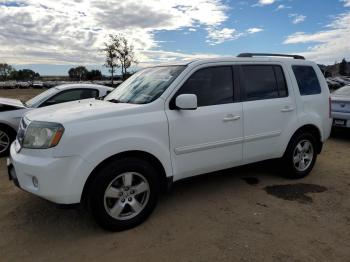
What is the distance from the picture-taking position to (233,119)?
427 cm

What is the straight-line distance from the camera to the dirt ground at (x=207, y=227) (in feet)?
10.4

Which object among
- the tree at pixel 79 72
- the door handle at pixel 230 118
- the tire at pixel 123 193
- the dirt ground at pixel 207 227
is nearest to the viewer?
the dirt ground at pixel 207 227

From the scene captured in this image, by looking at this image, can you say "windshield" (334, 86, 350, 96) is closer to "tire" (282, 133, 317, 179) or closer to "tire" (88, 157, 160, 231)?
"tire" (282, 133, 317, 179)

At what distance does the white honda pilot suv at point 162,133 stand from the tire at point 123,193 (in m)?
0.01

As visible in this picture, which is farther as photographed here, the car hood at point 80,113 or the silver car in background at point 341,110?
the silver car in background at point 341,110

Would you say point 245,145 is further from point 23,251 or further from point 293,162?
point 23,251

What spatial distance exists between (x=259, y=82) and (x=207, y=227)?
2194 mm

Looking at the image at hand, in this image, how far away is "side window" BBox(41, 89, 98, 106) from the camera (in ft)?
23.8

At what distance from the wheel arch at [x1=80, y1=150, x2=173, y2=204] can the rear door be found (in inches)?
50.0

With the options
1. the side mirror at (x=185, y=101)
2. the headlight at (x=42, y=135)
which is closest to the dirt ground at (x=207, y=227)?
the headlight at (x=42, y=135)

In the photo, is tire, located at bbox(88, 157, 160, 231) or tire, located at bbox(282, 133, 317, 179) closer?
tire, located at bbox(88, 157, 160, 231)

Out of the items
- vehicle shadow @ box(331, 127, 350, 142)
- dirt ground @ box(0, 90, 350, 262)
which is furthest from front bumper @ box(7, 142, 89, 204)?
vehicle shadow @ box(331, 127, 350, 142)

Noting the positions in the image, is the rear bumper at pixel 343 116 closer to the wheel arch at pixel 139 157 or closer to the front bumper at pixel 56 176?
the wheel arch at pixel 139 157

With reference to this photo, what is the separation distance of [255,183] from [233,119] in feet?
4.51
